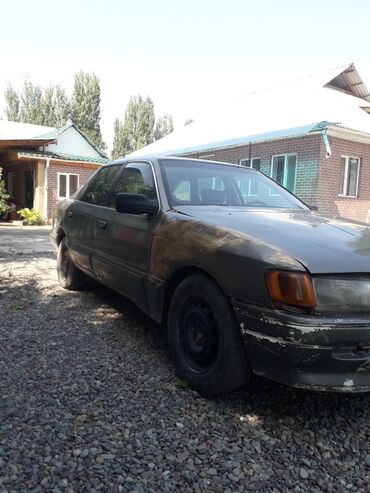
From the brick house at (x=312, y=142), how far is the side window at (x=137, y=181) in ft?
27.2

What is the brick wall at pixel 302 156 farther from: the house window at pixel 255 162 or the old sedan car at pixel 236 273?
the old sedan car at pixel 236 273

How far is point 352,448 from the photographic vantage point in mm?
2227

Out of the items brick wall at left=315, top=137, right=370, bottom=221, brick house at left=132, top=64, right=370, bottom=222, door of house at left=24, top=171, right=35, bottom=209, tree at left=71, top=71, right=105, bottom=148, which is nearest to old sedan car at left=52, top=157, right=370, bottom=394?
brick house at left=132, top=64, right=370, bottom=222

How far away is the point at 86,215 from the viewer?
4465 millimetres

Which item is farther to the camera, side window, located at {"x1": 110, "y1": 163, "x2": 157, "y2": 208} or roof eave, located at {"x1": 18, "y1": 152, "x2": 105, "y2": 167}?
roof eave, located at {"x1": 18, "y1": 152, "x2": 105, "y2": 167}

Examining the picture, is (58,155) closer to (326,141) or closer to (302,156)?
(302,156)

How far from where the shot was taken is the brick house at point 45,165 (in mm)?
17172

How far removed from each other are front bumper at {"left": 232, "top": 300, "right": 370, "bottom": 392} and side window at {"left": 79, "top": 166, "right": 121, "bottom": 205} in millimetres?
2593

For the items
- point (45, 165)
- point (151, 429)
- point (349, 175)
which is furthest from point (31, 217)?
point (151, 429)

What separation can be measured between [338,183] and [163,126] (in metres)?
52.0

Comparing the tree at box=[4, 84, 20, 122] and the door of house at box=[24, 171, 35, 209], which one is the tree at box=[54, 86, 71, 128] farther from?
the door of house at box=[24, 171, 35, 209]

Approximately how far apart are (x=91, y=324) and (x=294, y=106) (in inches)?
525

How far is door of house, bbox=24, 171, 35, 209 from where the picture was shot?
1850cm

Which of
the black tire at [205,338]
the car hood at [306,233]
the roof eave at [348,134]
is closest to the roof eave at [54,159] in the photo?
the roof eave at [348,134]
